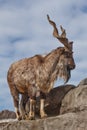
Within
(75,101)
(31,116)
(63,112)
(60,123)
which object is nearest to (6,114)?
(31,116)

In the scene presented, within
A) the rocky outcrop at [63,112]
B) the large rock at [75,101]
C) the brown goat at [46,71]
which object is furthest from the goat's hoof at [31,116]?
the large rock at [75,101]

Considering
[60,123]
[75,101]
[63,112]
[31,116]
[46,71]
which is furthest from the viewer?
[46,71]

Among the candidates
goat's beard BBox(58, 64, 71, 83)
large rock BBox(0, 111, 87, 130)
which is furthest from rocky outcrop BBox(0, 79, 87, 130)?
goat's beard BBox(58, 64, 71, 83)

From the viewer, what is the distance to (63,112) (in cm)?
1609

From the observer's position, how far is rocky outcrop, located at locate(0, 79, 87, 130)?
47.9 feet

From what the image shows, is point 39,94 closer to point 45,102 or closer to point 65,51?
point 45,102

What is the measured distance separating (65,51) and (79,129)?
3.12 meters

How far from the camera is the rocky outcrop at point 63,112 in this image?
14.6m

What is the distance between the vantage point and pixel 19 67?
17.2 m

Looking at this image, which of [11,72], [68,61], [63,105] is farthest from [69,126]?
[11,72]

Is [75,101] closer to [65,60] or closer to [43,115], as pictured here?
[43,115]

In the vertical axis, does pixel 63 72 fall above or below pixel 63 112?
above

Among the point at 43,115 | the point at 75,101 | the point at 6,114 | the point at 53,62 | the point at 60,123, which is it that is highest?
the point at 53,62

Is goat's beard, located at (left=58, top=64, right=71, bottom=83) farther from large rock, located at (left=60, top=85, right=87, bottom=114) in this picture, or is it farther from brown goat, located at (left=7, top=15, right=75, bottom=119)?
large rock, located at (left=60, top=85, right=87, bottom=114)
